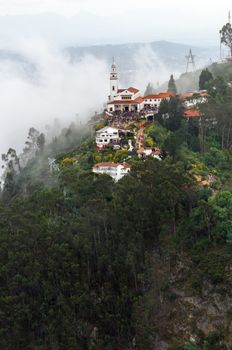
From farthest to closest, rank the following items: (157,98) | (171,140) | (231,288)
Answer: (157,98) < (171,140) < (231,288)

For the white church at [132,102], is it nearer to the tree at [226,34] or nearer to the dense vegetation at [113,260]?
the dense vegetation at [113,260]

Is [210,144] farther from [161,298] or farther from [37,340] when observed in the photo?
[37,340]

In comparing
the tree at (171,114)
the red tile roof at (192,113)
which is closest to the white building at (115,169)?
the tree at (171,114)

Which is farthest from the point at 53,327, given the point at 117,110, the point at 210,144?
the point at 117,110

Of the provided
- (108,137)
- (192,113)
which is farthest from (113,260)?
(192,113)

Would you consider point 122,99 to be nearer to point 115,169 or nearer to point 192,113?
point 192,113

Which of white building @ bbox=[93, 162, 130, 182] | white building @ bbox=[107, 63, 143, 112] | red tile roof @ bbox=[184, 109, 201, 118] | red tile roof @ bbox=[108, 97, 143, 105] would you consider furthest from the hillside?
white building @ bbox=[93, 162, 130, 182]
